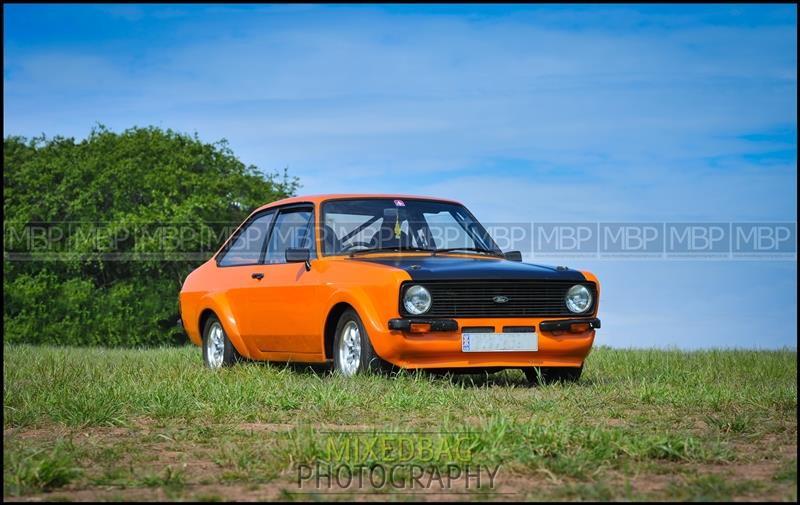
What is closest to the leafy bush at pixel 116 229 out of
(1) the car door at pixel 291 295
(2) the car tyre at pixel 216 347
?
(2) the car tyre at pixel 216 347

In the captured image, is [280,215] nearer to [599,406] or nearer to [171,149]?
[599,406]

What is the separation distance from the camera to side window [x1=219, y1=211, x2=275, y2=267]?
39.6 ft

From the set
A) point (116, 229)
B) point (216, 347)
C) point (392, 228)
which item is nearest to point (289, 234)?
point (392, 228)

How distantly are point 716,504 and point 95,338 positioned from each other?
100ft

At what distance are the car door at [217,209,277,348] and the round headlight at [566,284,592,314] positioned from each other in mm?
3471

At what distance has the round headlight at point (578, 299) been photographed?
10.1 meters

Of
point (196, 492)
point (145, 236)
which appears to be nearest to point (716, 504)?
point (196, 492)

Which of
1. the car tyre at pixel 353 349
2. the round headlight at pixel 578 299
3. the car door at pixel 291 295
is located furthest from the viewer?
the car door at pixel 291 295

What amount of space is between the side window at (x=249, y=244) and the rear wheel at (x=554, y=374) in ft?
11.3

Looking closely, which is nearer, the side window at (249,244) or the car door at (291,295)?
the car door at (291,295)

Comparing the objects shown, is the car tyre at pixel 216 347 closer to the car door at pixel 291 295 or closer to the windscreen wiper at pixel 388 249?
the car door at pixel 291 295

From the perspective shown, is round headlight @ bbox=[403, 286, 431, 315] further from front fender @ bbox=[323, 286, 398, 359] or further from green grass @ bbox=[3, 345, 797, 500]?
green grass @ bbox=[3, 345, 797, 500]

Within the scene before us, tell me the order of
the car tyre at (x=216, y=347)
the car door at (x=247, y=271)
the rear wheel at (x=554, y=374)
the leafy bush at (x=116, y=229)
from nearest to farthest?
the rear wheel at (x=554, y=374), the car door at (x=247, y=271), the car tyre at (x=216, y=347), the leafy bush at (x=116, y=229)

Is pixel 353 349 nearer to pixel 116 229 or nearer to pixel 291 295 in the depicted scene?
pixel 291 295
